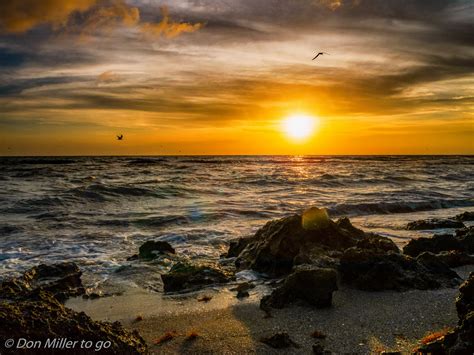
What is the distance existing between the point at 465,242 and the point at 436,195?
18000 millimetres

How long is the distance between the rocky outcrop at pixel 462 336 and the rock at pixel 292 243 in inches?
153

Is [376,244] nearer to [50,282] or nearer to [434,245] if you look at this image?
[434,245]

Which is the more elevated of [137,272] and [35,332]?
[35,332]

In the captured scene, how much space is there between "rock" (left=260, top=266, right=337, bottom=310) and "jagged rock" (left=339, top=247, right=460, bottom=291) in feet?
3.78

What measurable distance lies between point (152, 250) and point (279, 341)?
6.73 meters

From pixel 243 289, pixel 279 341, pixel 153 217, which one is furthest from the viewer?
pixel 153 217

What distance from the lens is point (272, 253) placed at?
9.59 m

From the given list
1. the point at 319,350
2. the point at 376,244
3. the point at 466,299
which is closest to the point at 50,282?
the point at 319,350

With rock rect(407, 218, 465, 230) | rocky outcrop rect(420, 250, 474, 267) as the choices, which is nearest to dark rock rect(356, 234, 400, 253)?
rocky outcrop rect(420, 250, 474, 267)

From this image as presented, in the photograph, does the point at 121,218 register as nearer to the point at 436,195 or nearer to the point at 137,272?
the point at 137,272

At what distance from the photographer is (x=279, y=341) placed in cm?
551

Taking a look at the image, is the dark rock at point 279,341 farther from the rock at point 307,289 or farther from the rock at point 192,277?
the rock at point 192,277

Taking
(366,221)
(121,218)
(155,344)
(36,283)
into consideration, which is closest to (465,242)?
(366,221)

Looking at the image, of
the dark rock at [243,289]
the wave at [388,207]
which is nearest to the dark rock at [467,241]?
the dark rock at [243,289]
